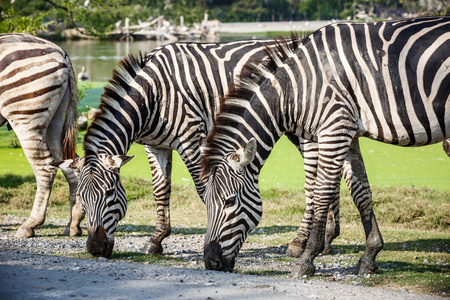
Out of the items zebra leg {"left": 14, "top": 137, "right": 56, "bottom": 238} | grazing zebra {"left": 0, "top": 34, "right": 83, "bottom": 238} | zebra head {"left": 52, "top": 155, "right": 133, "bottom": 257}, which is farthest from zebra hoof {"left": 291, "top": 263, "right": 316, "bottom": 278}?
zebra leg {"left": 14, "top": 137, "right": 56, "bottom": 238}

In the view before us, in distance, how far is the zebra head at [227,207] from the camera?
475 cm

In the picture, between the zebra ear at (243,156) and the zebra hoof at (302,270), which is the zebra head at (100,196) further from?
the zebra hoof at (302,270)

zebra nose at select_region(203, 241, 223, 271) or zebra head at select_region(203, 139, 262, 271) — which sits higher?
zebra head at select_region(203, 139, 262, 271)

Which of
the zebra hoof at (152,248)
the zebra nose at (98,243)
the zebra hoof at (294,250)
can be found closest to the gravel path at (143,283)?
the zebra nose at (98,243)

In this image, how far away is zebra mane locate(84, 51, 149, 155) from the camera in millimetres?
5742

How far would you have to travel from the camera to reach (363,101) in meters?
5.24

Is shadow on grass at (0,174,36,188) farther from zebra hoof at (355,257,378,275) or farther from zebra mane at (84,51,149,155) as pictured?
zebra hoof at (355,257,378,275)

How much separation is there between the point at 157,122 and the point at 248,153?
169 centimetres

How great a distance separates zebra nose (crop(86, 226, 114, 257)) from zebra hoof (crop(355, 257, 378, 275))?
248 cm

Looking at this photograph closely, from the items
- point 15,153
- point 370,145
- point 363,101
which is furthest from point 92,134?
point 370,145

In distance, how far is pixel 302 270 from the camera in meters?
5.07

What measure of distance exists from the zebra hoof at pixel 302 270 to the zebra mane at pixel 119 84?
2369 millimetres

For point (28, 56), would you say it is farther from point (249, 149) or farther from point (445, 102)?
point (445, 102)

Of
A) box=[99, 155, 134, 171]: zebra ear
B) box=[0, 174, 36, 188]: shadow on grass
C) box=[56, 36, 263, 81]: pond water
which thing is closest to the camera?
box=[99, 155, 134, 171]: zebra ear
